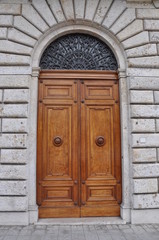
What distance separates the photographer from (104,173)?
529cm

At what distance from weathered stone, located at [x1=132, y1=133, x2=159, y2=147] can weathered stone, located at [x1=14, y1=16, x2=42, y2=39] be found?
3325mm

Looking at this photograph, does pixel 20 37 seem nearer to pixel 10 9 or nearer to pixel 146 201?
pixel 10 9

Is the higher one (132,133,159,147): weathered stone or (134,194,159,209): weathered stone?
(132,133,159,147): weathered stone

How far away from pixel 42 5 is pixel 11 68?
1742 mm

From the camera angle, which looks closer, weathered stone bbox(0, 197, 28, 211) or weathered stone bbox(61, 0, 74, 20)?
weathered stone bbox(0, 197, 28, 211)

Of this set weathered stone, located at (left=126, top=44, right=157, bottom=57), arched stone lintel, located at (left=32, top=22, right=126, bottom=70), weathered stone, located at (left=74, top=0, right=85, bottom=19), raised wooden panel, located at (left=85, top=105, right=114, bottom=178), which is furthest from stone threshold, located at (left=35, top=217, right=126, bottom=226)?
weathered stone, located at (left=74, top=0, right=85, bottom=19)

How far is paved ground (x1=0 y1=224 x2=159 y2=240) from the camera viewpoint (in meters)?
4.23

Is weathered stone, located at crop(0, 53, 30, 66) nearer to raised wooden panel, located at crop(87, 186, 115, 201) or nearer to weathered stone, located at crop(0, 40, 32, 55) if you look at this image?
weathered stone, located at crop(0, 40, 32, 55)

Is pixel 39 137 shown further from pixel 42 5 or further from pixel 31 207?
pixel 42 5

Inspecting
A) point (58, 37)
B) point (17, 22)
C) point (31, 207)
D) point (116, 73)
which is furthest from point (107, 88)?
point (31, 207)

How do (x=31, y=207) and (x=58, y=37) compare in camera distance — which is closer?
(x=31, y=207)

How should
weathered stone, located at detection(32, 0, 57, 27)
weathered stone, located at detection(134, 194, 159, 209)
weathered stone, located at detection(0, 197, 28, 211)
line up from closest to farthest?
weathered stone, located at detection(0, 197, 28, 211) → weathered stone, located at detection(134, 194, 159, 209) → weathered stone, located at detection(32, 0, 57, 27)

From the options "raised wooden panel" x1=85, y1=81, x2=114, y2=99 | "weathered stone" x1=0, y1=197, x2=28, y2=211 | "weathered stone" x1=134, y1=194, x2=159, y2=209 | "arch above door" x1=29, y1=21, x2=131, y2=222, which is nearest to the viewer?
"weathered stone" x1=0, y1=197, x2=28, y2=211

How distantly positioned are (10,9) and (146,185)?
207 inches
